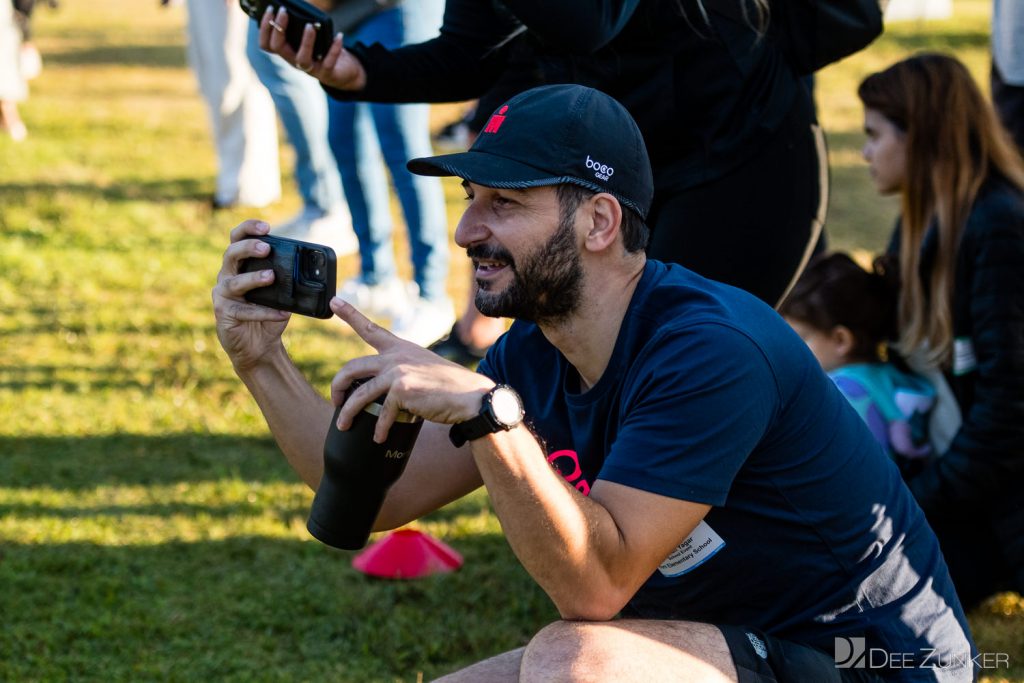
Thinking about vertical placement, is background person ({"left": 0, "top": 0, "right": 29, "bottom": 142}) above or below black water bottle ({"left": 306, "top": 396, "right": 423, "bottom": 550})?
below

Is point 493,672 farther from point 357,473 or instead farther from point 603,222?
A: point 603,222

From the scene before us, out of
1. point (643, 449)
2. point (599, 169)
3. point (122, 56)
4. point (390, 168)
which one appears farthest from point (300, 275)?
point (122, 56)

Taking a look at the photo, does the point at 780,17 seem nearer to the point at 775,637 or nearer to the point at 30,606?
the point at 775,637

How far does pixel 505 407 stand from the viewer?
190 centimetres

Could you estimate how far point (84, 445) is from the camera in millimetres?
4465

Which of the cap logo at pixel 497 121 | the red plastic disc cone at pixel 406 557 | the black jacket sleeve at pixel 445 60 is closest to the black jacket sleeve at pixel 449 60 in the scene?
the black jacket sleeve at pixel 445 60

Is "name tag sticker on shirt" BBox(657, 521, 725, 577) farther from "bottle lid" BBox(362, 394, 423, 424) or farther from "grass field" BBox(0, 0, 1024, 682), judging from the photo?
"grass field" BBox(0, 0, 1024, 682)

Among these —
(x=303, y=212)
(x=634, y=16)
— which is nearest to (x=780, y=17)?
(x=634, y=16)

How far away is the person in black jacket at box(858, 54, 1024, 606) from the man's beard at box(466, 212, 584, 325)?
4.90 ft

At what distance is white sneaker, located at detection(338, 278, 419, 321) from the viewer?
5.42 meters

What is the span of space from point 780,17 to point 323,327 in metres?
2.94

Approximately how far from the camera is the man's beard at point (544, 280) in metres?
2.16

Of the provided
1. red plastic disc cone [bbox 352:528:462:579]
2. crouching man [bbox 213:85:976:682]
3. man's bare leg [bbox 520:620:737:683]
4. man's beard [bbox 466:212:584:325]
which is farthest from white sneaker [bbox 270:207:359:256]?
man's bare leg [bbox 520:620:737:683]

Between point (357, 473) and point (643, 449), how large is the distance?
0.52 m
